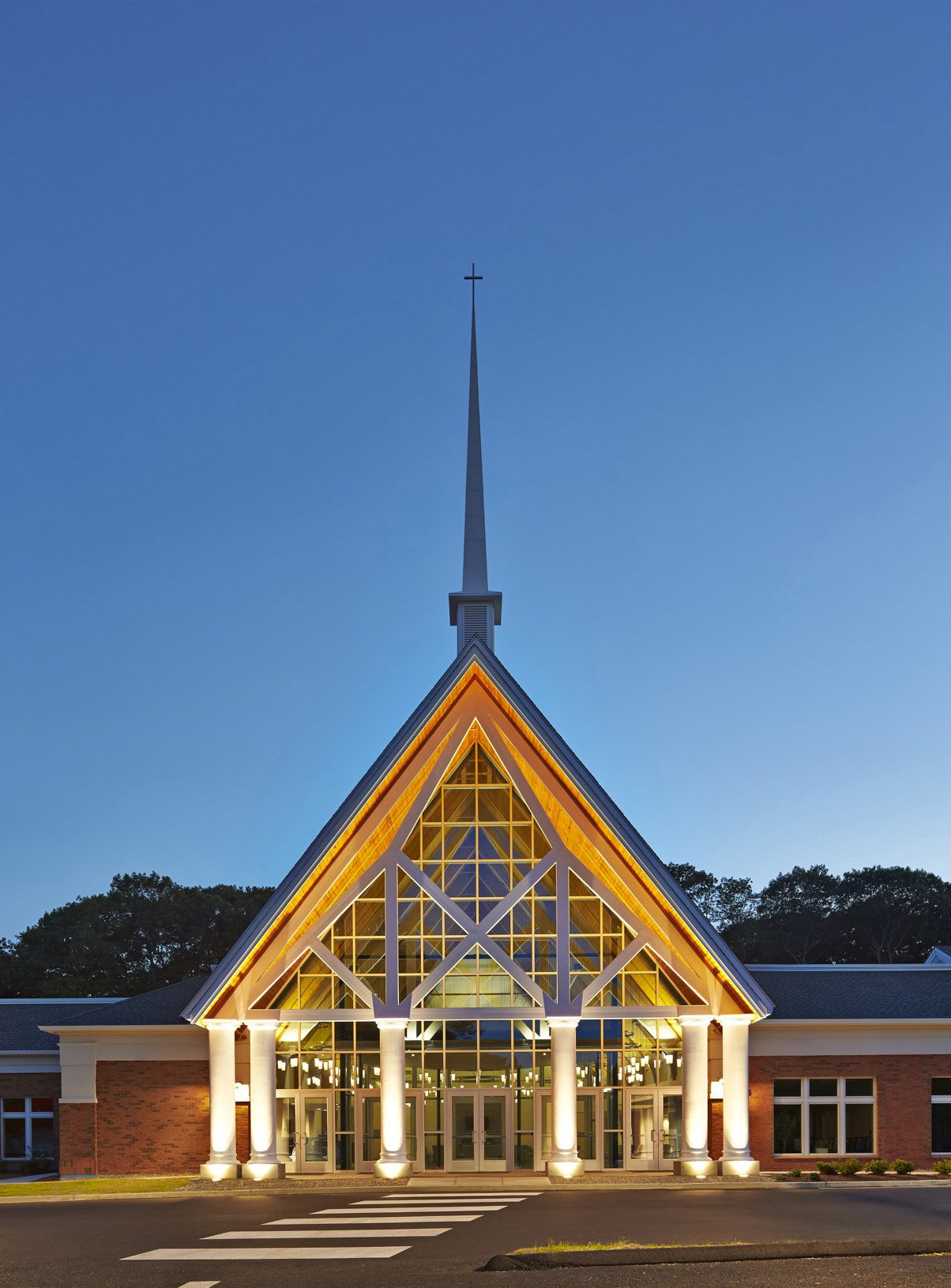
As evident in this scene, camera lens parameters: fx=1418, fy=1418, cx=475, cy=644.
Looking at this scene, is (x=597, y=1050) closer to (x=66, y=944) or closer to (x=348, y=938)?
(x=348, y=938)

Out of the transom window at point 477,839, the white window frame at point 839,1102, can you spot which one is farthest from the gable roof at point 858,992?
the transom window at point 477,839

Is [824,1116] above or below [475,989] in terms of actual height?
below

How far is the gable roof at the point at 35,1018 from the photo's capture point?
34938mm

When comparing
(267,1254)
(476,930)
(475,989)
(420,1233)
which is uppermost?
(476,930)

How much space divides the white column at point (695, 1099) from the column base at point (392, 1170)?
19.0ft

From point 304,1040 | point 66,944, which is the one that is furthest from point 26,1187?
point 66,944

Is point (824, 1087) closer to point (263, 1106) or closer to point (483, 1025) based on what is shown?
point (483, 1025)

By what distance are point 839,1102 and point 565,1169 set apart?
7.18 m

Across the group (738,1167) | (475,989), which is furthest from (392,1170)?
(738,1167)

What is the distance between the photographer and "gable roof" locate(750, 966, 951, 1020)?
107 ft

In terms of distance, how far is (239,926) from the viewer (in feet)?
263

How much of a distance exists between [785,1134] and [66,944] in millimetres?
54776

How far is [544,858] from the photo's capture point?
30.3 metres

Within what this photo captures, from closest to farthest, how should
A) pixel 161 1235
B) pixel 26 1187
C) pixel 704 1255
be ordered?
pixel 704 1255 < pixel 161 1235 < pixel 26 1187
